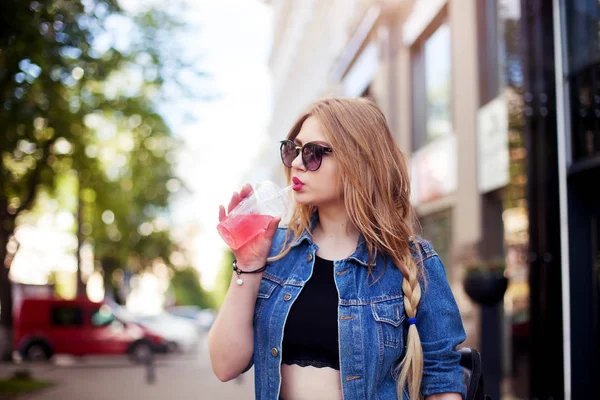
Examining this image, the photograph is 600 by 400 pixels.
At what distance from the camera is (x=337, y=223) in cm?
243

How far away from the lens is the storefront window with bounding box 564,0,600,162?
17.6 feet

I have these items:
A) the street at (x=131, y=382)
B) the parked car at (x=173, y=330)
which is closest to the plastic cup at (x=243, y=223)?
the street at (x=131, y=382)

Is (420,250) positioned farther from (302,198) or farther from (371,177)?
(302,198)

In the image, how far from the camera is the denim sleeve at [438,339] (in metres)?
2.23

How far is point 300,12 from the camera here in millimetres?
29484

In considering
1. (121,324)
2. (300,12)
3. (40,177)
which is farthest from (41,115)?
(300,12)

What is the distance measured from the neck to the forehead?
250 mm

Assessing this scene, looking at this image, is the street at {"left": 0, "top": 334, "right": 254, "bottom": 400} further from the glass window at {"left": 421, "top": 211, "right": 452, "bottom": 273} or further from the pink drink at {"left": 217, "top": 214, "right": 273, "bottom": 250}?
the pink drink at {"left": 217, "top": 214, "right": 273, "bottom": 250}

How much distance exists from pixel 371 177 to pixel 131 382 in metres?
13.3

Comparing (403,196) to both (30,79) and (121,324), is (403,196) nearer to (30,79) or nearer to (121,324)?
(30,79)

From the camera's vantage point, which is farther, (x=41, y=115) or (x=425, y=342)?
(x=41, y=115)

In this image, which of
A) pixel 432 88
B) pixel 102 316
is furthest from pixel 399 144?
pixel 102 316

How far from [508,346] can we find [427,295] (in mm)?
6946

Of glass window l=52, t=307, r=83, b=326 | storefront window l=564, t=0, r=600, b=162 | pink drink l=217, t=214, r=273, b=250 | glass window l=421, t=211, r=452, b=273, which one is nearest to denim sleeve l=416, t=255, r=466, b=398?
pink drink l=217, t=214, r=273, b=250
